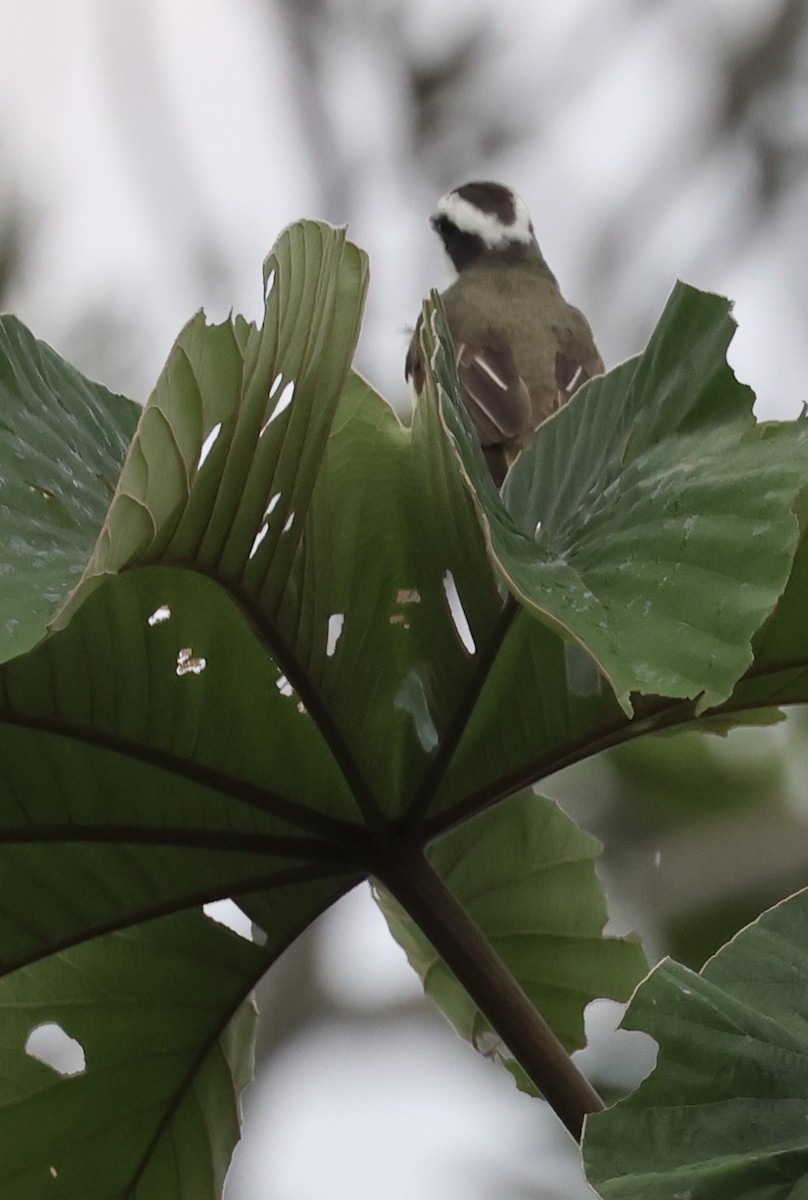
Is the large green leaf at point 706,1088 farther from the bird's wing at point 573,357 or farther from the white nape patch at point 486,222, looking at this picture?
the white nape patch at point 486,222

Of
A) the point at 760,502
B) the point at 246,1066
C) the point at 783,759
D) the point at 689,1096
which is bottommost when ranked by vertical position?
the point at 689,1096

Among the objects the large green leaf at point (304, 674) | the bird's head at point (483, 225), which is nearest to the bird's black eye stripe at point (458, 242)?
the bird's head at point (483, 225)

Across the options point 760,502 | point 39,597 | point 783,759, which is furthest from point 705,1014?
point 783,759

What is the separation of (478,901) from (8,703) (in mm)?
450

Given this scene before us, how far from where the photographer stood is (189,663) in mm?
914

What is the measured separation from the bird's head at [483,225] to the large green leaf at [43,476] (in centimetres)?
209

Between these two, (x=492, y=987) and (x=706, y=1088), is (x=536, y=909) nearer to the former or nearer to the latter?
(x=492, y=987)

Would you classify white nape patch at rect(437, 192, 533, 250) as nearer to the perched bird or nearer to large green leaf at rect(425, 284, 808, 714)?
the perched bird

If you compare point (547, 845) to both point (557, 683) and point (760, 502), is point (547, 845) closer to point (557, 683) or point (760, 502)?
point (557, 683)

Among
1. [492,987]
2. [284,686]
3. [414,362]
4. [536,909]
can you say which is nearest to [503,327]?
[414,362]

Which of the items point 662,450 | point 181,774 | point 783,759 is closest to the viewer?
point 662,450

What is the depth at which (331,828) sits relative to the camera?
0.94 meters

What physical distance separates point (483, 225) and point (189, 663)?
7.46ft

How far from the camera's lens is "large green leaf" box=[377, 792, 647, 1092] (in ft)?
3.82
